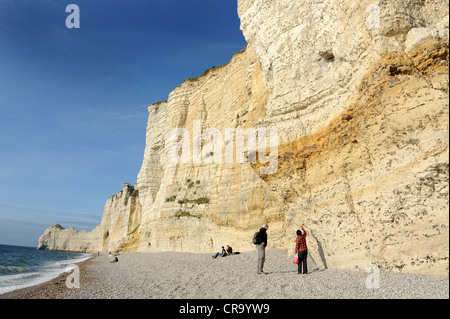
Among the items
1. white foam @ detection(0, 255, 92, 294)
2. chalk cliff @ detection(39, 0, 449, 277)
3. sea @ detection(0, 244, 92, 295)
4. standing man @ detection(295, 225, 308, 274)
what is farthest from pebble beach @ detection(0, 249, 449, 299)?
sea @ detection(0, 244, 92, 295)

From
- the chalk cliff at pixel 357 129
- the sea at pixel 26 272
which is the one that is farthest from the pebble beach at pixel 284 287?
the sea at pixel 26 272

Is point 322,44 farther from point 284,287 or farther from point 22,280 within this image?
point 22,280

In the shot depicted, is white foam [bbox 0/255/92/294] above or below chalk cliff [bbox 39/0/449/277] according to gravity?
below

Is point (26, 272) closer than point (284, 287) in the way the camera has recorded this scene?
No

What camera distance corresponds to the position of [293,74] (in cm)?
970

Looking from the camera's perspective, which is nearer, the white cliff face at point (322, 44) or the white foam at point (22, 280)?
the white cliff face at point (322, 44)

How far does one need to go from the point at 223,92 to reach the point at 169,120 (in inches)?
379

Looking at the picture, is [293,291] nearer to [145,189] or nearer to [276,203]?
[276,203]

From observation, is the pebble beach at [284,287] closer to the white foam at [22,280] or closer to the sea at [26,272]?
the white foam at [22,280]

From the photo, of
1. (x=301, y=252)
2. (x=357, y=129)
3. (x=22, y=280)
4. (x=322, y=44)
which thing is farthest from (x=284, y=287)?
(x=22, y=280)

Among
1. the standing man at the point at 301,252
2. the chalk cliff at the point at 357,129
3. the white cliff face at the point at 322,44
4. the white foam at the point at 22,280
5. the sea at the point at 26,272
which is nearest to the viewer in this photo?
the chalk cliff at the point at 357,129

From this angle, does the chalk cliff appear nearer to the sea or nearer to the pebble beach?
the pebble beach

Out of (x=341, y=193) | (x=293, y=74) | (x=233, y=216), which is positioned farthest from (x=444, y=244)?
(x=233, y=216)

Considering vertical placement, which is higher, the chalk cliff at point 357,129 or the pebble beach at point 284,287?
the chalk cliff at point 357,129
